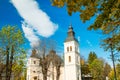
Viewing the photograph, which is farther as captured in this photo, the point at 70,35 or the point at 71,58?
the point at 70,35

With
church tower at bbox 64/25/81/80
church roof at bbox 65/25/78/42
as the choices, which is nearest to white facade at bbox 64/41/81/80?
church tower at bbox 64/25/81/80

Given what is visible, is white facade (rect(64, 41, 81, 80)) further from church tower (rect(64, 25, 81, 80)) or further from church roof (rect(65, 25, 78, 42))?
church roof (rect(65, 25, 78, 42))

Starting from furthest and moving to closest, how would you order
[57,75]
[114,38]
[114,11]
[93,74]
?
[93,74] → [57,75] → [114,38] → [114,11]

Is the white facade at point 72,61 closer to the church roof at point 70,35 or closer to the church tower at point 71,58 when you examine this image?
the church tower at point 71,58

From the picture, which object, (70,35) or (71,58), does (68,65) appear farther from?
(70,35)

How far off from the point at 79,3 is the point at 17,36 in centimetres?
2210

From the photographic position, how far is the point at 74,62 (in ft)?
201

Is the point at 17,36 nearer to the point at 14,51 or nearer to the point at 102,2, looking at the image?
the point at 14,51

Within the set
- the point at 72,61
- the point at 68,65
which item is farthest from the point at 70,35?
the point at 68,65

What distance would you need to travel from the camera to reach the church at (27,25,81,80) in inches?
2360

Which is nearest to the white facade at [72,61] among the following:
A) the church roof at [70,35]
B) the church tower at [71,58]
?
the church tower at [71,58]

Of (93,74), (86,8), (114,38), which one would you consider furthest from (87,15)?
(93,74)

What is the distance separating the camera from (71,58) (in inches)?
2463

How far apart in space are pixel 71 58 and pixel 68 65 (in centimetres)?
232
